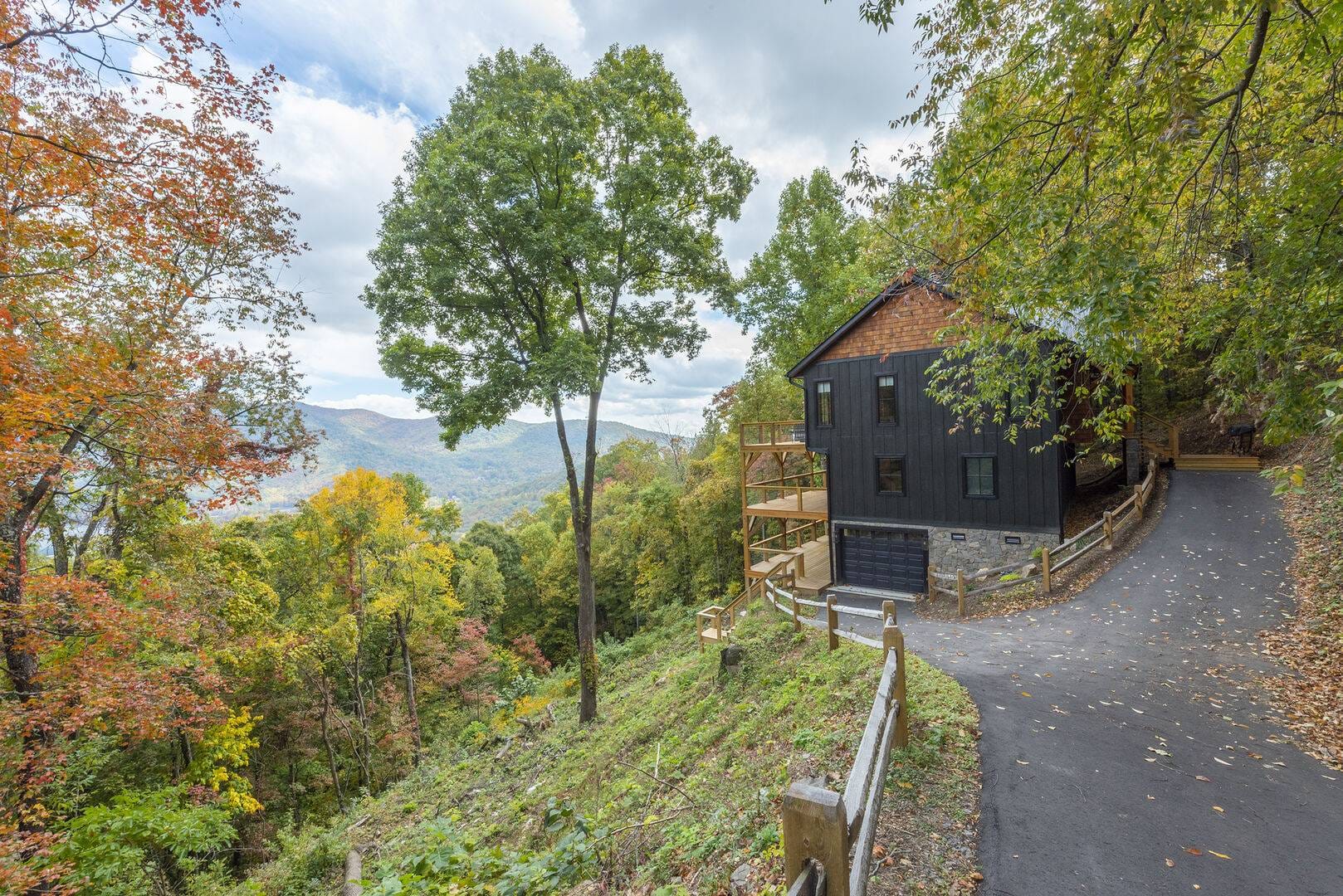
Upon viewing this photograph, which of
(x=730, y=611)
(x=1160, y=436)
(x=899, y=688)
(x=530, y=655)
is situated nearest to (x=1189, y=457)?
(x=1160, y=436)

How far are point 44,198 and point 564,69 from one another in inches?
338

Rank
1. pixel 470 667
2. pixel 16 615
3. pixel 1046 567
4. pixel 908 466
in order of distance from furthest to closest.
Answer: pixel 470 667 < pixel 908 466 < pixel 1046 567 < pixel 16 615

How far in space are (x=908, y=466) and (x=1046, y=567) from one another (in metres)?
4.28

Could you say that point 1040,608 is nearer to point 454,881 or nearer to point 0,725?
point 454,881

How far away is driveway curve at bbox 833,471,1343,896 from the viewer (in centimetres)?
341

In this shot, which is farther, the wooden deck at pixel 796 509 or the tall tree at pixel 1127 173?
the wooden deck at pixel 796 509

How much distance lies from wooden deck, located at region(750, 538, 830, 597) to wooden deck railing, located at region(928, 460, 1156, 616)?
134 inches

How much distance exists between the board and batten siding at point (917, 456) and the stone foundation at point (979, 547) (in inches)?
7.3

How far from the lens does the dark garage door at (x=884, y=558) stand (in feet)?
47.1

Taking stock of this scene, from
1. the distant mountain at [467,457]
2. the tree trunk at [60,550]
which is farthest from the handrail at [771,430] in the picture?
the distant mountain at [467,457]

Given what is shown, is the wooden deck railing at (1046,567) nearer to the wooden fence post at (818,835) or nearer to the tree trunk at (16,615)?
the wooden fence post at (818,835)

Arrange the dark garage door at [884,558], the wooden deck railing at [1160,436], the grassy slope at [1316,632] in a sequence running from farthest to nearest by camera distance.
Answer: the wooden deck railing at [1160,436] → the dark garage door at [884,558] → the grassy slope at [1316,632]

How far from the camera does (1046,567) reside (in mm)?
10914

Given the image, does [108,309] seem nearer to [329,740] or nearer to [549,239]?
[549,239]
